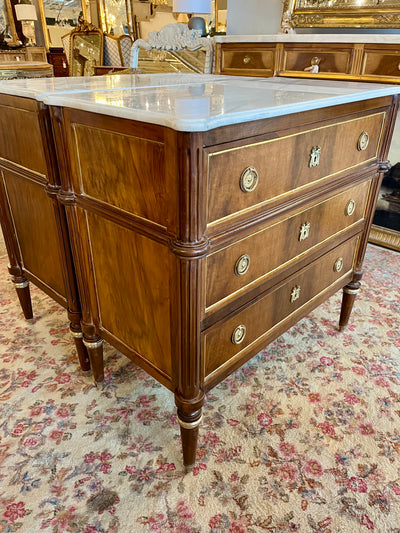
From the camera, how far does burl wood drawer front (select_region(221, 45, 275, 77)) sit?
2758 millimetres

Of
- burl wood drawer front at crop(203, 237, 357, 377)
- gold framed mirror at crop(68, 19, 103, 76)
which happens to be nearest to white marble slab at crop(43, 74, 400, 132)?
burl wood drawer front at crop(203, 237, 357, 377)

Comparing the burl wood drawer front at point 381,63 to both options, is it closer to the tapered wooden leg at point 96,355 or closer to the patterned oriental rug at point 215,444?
the patterned oriental rug at point 215,444

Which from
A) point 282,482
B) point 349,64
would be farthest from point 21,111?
point 349,64

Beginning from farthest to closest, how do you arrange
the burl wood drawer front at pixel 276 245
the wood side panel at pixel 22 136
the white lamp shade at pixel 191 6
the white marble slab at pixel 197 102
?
the white lamp shade at pixel 191 6 → the wood side panel at pixel 22 136 → the burl wood drawer front at pixel 276 245 → the white marble slab at pixel 197 102

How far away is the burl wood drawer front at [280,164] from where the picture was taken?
94 centimetres

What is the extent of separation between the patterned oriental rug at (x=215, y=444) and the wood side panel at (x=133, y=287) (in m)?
0.36

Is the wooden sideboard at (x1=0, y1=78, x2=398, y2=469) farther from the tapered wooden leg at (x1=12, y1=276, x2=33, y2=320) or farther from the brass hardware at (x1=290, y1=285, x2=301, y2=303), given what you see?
the tapered wooden leg at (x1=12, y1=276, x2=33, y2=320)

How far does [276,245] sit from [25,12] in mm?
8250

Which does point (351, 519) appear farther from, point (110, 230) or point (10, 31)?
point (10, 31)

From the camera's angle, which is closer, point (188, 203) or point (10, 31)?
point (188, 203)

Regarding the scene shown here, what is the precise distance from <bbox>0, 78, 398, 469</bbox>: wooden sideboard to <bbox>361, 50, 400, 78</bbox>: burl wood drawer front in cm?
99

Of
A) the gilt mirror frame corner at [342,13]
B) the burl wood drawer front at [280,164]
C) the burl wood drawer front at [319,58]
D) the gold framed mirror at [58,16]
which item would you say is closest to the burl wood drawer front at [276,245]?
the burl wood drawer front at [280,164]

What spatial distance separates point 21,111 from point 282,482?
4.79ft

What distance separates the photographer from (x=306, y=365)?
175cm
